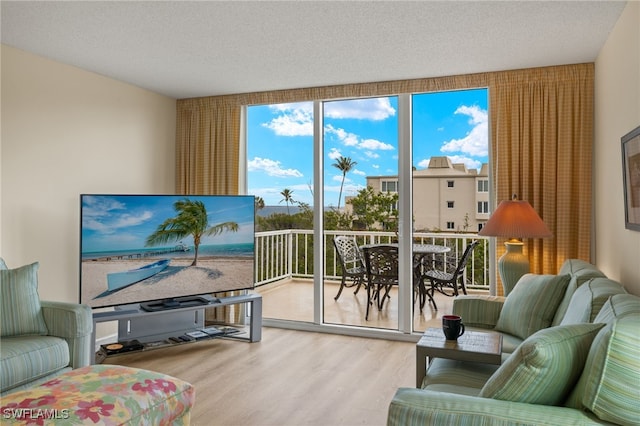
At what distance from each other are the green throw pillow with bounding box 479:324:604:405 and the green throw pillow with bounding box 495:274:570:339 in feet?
4.12

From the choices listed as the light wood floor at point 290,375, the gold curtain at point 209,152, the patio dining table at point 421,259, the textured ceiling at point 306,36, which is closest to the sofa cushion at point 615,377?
the light wood floor at point 290,375

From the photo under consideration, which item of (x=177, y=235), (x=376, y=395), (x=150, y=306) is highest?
(x=177, y=235)

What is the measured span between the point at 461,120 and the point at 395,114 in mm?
632

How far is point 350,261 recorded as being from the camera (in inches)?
201

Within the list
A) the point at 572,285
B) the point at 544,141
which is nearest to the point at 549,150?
the point at 544,141

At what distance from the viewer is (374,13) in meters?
2.86

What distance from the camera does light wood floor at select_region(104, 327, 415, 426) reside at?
2.87 meters

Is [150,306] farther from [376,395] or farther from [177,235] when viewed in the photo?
[376,395]

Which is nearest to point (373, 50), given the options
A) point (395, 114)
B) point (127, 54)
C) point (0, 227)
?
point (395, 114)

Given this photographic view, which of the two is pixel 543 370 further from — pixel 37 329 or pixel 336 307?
pixel 336 307

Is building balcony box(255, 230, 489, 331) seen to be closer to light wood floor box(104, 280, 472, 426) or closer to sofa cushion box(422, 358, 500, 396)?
light wood floor box(104, 280, 472, 426)

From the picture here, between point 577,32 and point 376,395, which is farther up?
point 577,32

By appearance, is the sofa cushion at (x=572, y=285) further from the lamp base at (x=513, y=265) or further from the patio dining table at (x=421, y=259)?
the patio dining table at (x=421, y=259)

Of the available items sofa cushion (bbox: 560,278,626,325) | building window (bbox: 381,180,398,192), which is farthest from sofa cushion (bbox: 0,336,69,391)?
building window (bbox: 381,180,398,192)
